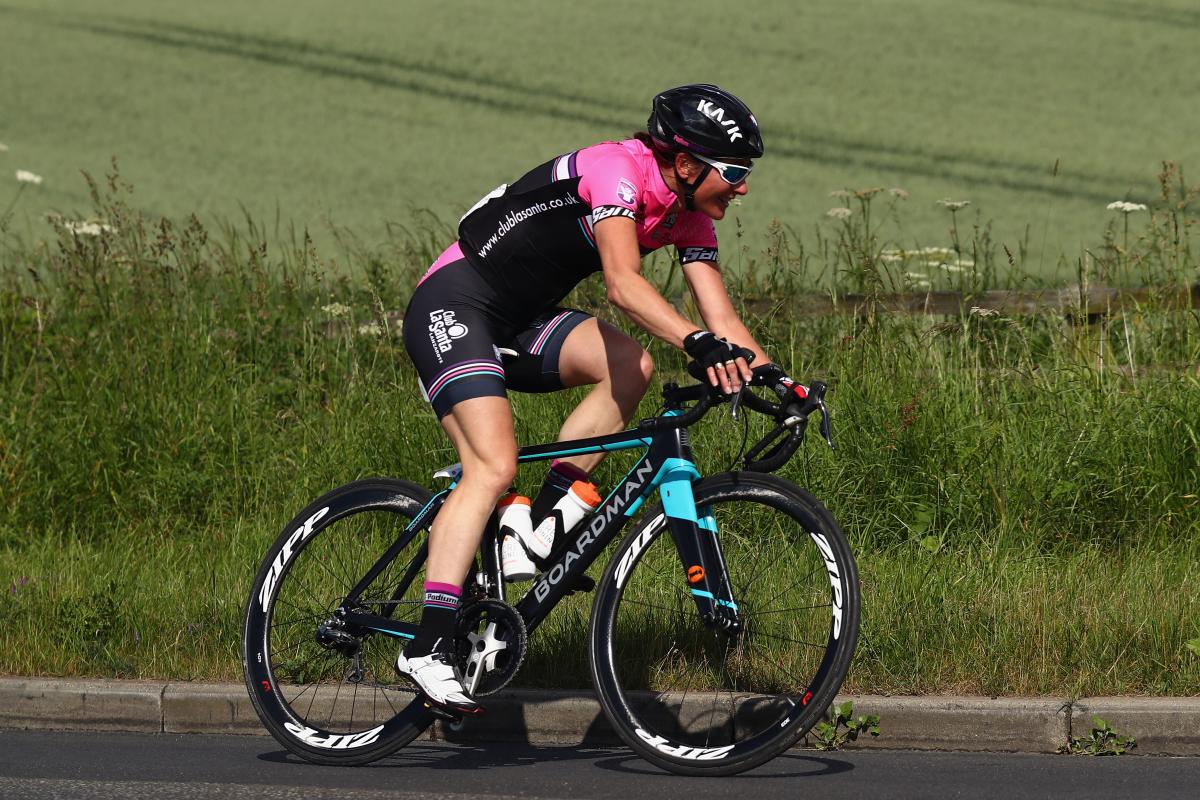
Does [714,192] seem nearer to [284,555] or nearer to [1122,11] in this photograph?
[284,555]

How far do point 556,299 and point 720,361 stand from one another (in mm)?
853

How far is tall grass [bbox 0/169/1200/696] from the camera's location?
18.8 feet

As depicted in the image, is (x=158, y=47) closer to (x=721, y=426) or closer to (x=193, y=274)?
(x=193, y=274)

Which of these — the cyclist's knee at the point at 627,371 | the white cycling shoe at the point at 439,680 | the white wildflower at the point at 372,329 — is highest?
the white wildflower at the point at 372,329

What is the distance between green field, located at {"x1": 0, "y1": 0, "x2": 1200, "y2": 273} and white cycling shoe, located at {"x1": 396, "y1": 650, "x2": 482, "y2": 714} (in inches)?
384

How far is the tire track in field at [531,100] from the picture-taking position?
18281 mm

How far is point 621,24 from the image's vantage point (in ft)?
83.9

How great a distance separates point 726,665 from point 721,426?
2.64 metres

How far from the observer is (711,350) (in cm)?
432

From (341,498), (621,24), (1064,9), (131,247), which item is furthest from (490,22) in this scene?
(341,498)

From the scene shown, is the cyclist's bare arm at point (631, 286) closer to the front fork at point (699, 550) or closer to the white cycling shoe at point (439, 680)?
the front fork at point (699, 550)

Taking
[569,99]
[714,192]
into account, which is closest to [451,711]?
[714,192]

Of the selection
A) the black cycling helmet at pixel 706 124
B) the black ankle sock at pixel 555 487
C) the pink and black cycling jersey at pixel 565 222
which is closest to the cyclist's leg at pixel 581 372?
the black ankle sock at pixel 555 487

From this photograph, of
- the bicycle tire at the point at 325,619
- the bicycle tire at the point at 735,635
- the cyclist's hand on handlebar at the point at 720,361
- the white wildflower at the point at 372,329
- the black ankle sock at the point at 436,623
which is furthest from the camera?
the white wildflower at the point at 372,329
